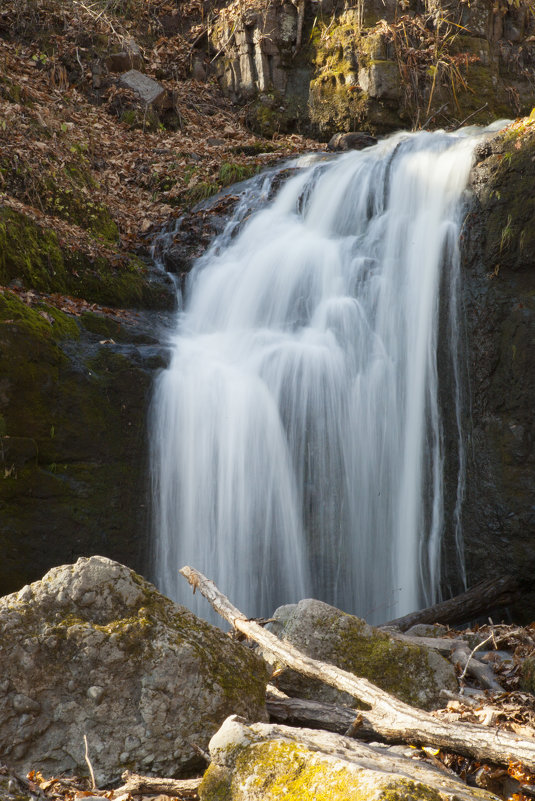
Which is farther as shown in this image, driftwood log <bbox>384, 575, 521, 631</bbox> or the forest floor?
the forest floor

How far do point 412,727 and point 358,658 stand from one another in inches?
34.5

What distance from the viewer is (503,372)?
6.59 metres

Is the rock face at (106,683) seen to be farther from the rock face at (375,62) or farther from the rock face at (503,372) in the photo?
the rock face at (375,62)

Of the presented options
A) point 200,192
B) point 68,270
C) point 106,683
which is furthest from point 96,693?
point 200,192

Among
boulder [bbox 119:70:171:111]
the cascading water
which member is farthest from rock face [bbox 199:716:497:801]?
boulder [bbox 119:70:171:111]

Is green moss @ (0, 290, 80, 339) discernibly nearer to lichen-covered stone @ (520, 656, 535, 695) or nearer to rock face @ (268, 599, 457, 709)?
rock face @ (268, 599, 457, 709)

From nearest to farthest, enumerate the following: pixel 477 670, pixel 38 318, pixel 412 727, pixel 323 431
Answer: pixel 412 727
pixel 477 670
pixel 38 318
pixel 323 431

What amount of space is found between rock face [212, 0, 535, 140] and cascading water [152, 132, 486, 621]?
4290 mm

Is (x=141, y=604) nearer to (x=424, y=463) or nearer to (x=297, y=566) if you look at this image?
(x=297, y=566)

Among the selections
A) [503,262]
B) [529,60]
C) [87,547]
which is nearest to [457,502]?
[503,262]

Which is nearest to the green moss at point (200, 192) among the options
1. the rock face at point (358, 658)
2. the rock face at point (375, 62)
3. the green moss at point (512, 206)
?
the rock face at point (375, 62)

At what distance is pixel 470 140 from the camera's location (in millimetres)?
8344

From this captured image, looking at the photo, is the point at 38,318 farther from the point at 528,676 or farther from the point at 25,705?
the point at 528,676

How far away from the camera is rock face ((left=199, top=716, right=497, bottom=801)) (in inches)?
68.9
